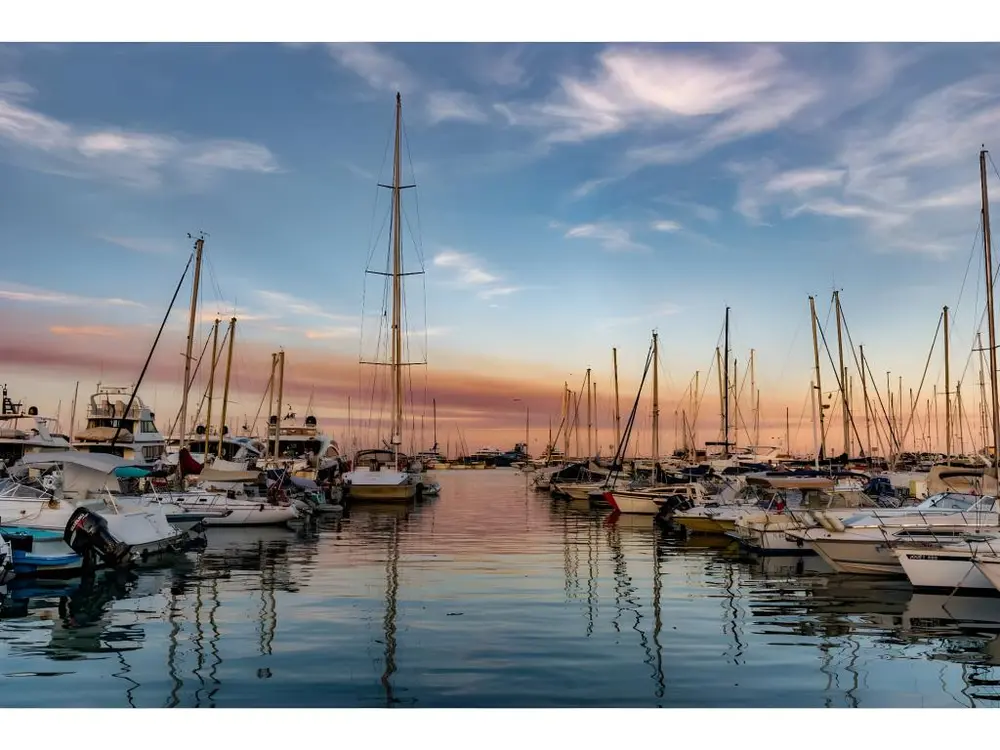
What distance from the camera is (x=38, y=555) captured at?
768 inches

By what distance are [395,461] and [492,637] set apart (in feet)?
127

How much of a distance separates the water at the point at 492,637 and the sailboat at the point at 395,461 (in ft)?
80.2

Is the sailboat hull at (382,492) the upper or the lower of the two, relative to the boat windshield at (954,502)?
lower

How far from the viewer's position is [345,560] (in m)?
23.1

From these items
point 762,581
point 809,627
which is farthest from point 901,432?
point 809,627

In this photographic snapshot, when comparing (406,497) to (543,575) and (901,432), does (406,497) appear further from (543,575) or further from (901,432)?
(901,432)

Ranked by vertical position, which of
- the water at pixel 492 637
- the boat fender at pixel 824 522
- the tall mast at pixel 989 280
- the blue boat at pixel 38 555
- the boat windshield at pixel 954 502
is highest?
the tall mast at pixel 989 280

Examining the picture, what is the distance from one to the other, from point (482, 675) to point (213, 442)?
188ft

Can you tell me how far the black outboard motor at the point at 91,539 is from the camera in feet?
65.6

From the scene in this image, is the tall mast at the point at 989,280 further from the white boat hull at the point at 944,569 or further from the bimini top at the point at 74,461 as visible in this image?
the bimini top at the point at 74,461

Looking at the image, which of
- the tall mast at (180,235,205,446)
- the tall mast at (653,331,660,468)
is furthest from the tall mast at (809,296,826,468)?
the tall mast at (180,235,205,446)

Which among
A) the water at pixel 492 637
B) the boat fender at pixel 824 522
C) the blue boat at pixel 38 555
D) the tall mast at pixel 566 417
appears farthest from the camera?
the tall mast at pixel 566 417

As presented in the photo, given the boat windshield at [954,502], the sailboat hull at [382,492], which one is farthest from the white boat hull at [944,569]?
the sailboat hull at [382,492]

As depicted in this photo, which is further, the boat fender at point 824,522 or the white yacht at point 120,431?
the white yacht at point 120,431
